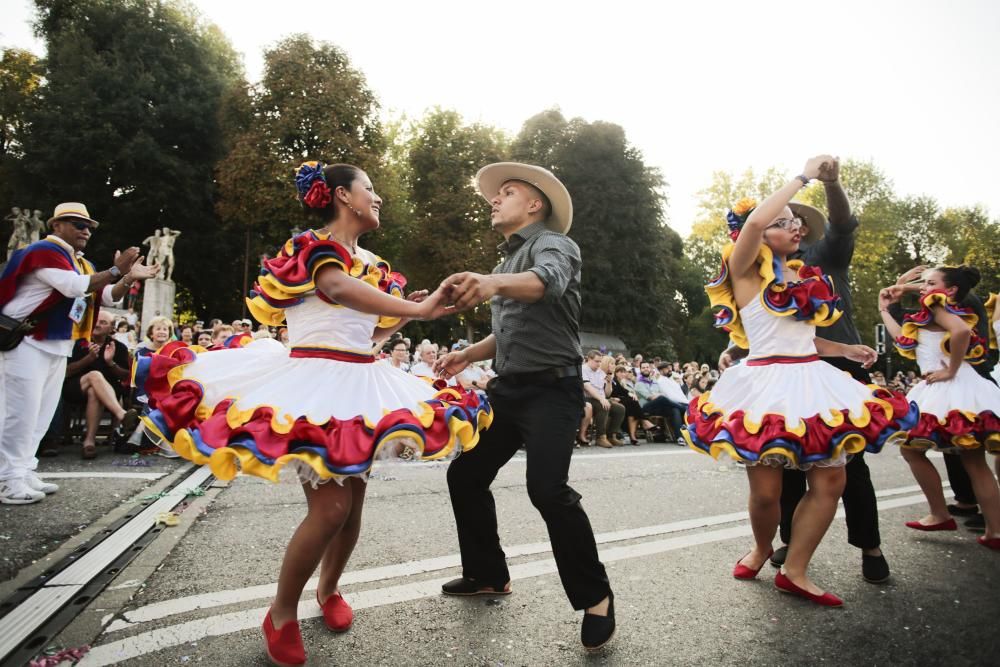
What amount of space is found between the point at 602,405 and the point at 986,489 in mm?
7219

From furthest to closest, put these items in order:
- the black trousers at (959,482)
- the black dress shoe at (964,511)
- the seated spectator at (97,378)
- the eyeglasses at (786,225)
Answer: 1. the seated spectator at (97,378)
2. the black trousers at (959,482)
3. the black dress shoe at (964,511)
4. the eyeglasses at (786,225)

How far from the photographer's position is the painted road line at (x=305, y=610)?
2.55 metres

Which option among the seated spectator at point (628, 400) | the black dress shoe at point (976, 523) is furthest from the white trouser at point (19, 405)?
the seated spectator at point (628, 400)

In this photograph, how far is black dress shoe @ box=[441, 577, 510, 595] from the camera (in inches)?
131

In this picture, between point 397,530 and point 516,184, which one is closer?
point 516,184

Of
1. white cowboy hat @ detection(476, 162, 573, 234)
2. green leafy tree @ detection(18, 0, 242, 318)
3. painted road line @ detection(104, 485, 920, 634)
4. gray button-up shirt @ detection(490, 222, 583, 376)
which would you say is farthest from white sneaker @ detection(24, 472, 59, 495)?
green leafy tree @ detection(18, 0, 242, 318)

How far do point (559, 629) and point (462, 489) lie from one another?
2.83ft

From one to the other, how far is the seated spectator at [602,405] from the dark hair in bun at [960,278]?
663 cm

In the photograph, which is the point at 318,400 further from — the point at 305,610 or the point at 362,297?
the point at 305,610

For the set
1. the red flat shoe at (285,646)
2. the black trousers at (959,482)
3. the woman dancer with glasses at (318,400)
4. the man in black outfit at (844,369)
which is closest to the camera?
the woman dancer with glasses at (318,400)

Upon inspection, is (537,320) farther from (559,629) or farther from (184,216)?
(184,216)

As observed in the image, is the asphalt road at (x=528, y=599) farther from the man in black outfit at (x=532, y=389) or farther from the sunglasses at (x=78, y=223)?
the sunglasses at (x=78, y=223)

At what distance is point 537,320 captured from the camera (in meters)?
3.14

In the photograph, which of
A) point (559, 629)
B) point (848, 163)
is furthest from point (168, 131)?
point (848, 163)
